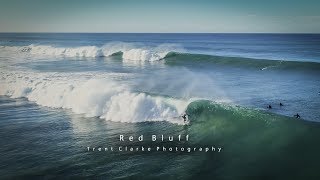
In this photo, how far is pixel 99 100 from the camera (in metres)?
8.19

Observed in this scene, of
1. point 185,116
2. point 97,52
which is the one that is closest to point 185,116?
point 185,116

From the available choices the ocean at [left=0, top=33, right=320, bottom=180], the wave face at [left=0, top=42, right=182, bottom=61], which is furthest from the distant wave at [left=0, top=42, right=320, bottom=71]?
the ocean at [left=0, top=33, right=320, bottom=180]

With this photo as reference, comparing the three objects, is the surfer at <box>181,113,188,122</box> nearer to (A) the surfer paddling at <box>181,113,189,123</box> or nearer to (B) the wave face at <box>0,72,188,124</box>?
(A) the surfer paddling at <box>181,113,189,123</box>

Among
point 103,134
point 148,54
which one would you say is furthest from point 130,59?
point 103,134

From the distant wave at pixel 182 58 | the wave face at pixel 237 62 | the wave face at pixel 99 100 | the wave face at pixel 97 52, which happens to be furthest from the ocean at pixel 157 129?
the wave face at pixel 97 52

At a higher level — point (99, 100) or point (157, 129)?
point (99, 100)

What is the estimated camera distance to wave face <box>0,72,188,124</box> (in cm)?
761

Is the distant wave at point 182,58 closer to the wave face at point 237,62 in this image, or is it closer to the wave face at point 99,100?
the wave face at point 237,62

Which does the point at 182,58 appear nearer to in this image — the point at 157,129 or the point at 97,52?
the point at 97,52

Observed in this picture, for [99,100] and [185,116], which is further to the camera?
[99,100]

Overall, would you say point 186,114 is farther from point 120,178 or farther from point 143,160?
point 120,178

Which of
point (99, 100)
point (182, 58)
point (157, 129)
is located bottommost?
point (157, 129)

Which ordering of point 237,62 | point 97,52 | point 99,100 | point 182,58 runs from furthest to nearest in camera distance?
point 97,52 → point 182,58 → point 237,62 → point 99,100

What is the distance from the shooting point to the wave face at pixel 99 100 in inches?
300
